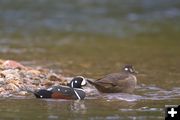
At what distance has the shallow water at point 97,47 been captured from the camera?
11.6 metres

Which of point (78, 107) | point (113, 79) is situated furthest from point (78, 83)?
point (78, 107)

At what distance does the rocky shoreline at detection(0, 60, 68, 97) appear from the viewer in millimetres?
12940

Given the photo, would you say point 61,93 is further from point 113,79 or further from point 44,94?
point 113,79

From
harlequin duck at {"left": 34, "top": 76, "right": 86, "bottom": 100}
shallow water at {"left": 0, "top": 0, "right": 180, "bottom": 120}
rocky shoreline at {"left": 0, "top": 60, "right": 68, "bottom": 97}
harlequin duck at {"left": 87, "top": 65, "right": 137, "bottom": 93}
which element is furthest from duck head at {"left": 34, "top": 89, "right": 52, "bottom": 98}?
harlequin duck at {"left": 87, "top": 65, "right": 137, "bottom": 93}

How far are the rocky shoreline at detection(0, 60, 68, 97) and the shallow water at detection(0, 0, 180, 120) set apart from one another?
69 centimetres

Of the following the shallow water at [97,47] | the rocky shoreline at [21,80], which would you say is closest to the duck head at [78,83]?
the shallow water at [97,47]

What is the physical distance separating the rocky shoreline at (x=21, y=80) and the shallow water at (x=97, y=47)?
2.27 ft

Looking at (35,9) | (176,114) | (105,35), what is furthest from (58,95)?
(35,9)

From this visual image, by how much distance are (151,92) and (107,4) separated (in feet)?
65.2

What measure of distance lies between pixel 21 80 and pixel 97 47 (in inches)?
380

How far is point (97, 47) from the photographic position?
23.1 meters

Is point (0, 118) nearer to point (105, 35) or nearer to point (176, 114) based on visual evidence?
point (176, 114)

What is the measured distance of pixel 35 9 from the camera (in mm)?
31375

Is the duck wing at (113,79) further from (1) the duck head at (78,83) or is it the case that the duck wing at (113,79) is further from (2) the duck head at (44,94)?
(2) the duck head at (44,94)
